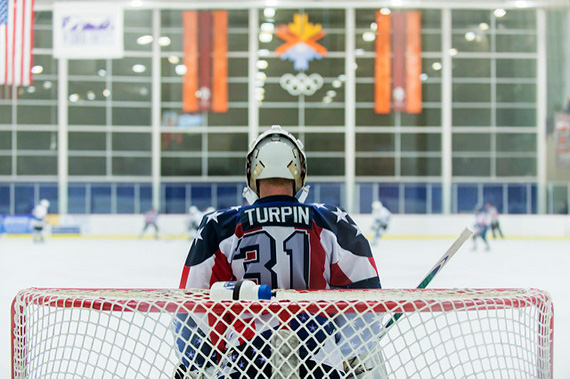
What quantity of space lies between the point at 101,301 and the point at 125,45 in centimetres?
1695

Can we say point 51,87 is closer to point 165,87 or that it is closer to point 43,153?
point 43,153

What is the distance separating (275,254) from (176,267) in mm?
7429

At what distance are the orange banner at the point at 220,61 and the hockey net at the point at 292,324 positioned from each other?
52.2ft

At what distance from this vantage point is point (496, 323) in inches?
48.9

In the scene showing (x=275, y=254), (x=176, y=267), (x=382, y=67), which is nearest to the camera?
(x=275, y=254)

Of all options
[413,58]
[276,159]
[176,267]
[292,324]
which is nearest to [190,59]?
[413,58]

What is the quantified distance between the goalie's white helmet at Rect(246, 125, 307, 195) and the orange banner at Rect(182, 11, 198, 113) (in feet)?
51.3

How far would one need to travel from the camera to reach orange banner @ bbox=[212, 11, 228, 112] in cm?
1662

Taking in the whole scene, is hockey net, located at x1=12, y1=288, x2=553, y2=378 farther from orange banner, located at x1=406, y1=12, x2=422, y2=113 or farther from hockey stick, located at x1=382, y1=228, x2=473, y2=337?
orange banner, located at x1=406, y1=12, x2=422, y2=113

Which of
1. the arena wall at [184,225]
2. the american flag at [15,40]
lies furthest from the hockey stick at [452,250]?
the arena wall at [184,225]

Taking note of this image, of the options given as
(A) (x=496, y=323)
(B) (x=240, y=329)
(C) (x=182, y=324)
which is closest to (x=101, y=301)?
(C) (x=182, y=324)

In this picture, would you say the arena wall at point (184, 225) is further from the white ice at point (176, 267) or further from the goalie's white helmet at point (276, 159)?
the goalie's white helmet at point (276, 159)

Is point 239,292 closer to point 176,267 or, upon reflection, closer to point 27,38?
point 27,38

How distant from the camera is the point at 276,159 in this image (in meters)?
1.49
